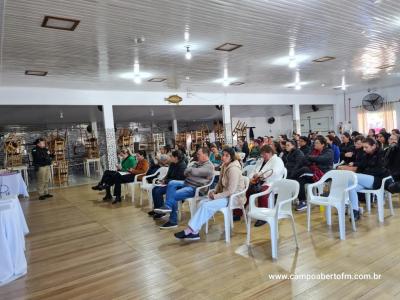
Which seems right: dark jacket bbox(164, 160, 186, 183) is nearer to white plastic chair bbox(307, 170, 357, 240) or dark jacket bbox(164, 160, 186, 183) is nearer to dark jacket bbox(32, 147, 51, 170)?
white plastic chair bbox(307, 170, 357, 240)

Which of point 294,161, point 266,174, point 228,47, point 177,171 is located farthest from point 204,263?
point 228,47

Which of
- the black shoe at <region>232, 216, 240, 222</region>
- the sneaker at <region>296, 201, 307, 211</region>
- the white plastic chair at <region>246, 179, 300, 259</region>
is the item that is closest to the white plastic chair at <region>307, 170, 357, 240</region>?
the white plastic chair at <region>246, 179, 300, 259</region>

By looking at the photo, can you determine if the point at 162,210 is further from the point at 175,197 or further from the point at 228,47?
the point at 228,47

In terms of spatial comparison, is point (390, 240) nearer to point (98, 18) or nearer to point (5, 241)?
point (5, 241)

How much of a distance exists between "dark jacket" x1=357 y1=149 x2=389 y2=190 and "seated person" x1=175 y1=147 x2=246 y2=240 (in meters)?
1.56

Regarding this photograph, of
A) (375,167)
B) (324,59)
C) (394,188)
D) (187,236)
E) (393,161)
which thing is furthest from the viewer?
(324,59)

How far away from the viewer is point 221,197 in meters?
3.31

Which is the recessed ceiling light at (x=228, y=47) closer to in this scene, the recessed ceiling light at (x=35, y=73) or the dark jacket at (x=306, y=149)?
the dark jacket at (x=306, y=149)

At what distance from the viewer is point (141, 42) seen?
439 cm

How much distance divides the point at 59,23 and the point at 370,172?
4.08m

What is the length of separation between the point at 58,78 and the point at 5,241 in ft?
15.0

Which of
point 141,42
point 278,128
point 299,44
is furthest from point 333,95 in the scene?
point 141,42

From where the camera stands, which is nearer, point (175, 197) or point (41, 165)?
point (175, 197)

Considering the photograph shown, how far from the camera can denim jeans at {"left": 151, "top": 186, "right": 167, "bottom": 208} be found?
4.48 m
